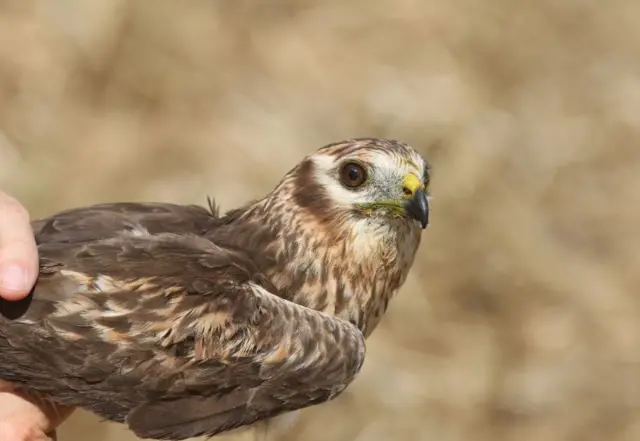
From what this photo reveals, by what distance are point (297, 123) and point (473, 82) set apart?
1.38m

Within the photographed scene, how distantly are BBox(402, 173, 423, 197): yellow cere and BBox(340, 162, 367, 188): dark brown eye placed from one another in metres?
0.14

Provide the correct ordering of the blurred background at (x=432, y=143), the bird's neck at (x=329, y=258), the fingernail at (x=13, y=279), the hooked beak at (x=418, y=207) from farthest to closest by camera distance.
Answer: the blurred background at (x=432, y=143)
the bird's neck at (x=329, y=258)
the hooked beak at (x=418, y=207)
the fingernail at (x=13, y=279)

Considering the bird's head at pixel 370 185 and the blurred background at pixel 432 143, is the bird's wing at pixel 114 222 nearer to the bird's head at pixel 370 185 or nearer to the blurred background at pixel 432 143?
the bird's head at pixel 370 185

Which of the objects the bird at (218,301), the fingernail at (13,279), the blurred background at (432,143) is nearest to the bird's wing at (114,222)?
the bird at (218,301)

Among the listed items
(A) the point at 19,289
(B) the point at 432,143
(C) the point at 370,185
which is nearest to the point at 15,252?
(A) the point at 19,289

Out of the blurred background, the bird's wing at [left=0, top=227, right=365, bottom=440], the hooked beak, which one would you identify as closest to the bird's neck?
the hooked beak

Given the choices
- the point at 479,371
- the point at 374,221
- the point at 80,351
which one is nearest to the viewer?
the point at 80,351

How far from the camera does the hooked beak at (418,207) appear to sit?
2.71 metres

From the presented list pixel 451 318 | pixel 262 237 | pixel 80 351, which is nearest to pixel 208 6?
pixel 451 318

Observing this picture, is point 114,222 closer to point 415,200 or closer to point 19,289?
point 19,289

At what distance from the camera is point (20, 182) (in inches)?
232

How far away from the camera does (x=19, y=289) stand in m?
2.36

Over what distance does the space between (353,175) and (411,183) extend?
198mm

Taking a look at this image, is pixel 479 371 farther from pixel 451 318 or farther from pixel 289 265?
pixel 289 265
